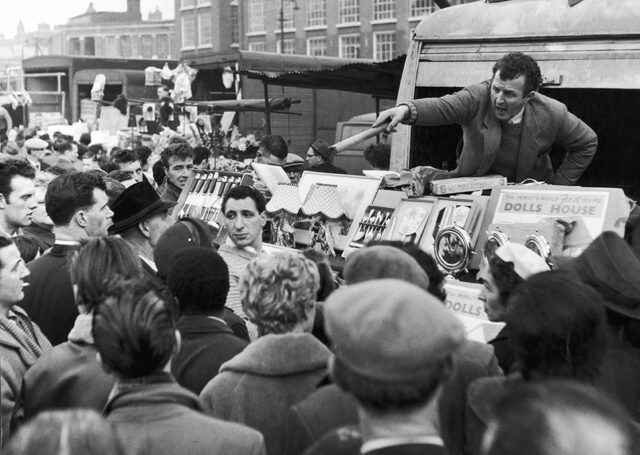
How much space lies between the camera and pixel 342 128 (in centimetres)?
1803

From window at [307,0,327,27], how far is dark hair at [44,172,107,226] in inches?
1499

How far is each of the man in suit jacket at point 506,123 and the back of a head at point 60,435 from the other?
13.3ft

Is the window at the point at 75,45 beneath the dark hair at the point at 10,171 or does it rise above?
beneath

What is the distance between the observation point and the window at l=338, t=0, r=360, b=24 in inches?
1631

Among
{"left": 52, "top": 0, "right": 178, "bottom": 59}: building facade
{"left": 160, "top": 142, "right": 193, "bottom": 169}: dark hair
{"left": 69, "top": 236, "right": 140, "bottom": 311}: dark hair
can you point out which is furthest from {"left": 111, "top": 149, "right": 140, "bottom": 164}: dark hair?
{"left": 52, "top": 0, "right": 178, "bottom": 59}: building facade

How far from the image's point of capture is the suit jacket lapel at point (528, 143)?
6320 mm

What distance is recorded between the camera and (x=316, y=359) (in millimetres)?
3424

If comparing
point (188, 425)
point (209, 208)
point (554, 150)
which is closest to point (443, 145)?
point (554, 150)

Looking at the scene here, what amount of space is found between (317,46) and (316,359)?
1611 inches

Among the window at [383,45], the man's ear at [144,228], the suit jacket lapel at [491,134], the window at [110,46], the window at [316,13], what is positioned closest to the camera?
the man's ear at [144,228]

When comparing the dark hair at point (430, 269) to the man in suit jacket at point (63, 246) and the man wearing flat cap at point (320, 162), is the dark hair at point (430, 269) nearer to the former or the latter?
the man in suit jacket at point (63, 246)

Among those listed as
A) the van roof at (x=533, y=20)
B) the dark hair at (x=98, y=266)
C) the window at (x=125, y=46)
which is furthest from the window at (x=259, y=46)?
the dark hair at (x=98, y=266)

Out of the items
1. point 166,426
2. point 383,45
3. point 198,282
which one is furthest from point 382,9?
point 166,426

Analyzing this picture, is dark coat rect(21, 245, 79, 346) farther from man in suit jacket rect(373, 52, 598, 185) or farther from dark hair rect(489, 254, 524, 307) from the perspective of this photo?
man in suit jacket rect(373, 52, 598, 185)
